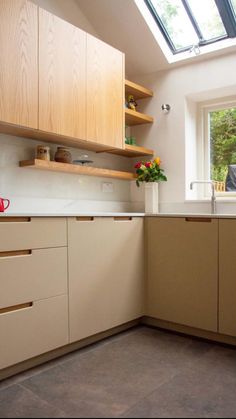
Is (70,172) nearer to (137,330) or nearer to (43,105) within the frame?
(43,105)

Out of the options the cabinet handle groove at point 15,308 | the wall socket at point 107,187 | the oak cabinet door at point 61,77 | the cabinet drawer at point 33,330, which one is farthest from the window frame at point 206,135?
the cabinet handle groove at point 15,308

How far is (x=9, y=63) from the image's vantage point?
198 cm

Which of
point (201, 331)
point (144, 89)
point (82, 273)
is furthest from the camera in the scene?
point (144, 89)

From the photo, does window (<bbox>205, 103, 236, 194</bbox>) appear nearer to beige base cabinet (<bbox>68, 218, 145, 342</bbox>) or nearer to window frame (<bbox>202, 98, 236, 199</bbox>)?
window frame (<bbox>202, 98, 236, 199</bbox>)

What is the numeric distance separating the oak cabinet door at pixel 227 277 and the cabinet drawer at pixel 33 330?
3.14 feet

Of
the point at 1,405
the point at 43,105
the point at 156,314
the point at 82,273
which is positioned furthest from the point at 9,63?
the point at 156,314

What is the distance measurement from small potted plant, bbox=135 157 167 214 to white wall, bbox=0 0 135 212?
28 centimetres

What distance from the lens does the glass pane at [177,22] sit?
9.65ft

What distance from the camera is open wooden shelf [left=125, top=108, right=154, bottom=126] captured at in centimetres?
299

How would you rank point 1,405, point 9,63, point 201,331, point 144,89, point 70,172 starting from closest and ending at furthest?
point 1,405 < point 9,63 < point 201,331 < point 70,172 < point 144,89

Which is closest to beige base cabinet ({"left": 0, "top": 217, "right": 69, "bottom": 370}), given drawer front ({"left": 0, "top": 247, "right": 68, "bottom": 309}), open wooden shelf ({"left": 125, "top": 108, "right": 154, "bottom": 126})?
drawer front ({"left": 0, "top": 247, "right": 68, "bottom": 309})

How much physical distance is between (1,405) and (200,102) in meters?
2.74

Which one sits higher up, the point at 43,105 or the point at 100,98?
the point at 100,98

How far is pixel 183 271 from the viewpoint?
2418 millimetres
